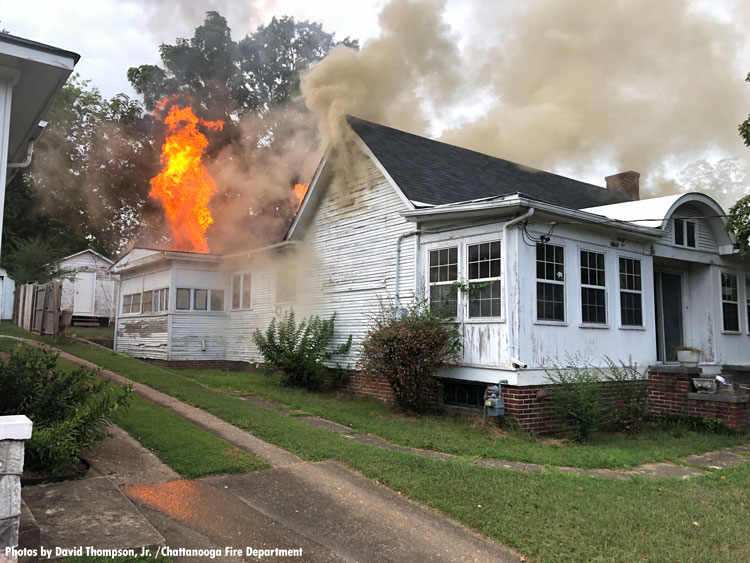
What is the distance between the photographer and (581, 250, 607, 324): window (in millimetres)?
10328

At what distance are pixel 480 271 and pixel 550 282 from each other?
1189mm

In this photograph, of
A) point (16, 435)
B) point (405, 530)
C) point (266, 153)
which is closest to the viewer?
point (16, 435)

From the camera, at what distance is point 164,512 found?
4.96 m

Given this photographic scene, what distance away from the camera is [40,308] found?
19.8m

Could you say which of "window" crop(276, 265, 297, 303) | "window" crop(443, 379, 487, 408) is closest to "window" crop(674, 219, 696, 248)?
"window" crop(443, 379, 487, 408)

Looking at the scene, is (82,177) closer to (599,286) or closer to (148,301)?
(148,301)

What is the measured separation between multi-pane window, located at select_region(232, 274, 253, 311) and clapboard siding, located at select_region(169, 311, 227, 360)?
0.45m

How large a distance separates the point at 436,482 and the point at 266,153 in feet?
76.0

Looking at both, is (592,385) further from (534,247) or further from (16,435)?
(16,435)

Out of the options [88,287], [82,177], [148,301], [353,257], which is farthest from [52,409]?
[82,177]

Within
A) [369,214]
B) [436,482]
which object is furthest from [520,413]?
[369,214]

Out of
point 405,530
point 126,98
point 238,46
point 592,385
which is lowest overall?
point 405,530

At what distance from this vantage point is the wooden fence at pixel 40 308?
18188 mm

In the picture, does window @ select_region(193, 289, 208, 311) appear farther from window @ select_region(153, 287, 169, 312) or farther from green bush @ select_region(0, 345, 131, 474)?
green bush @ select_region(0, 345, 131, 474)
